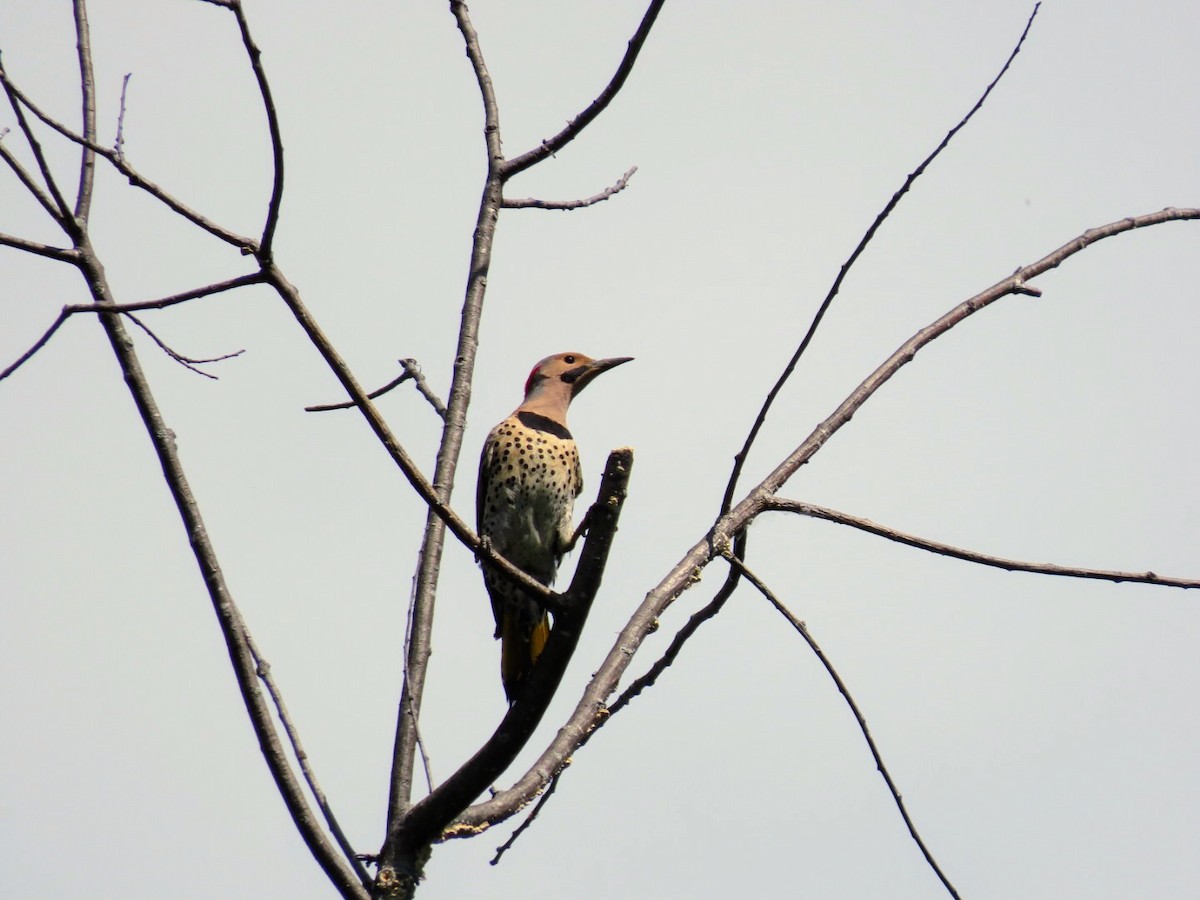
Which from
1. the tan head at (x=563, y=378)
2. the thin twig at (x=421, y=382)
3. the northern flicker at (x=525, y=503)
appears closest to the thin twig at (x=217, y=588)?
the thin twig at (x=421, y=382)

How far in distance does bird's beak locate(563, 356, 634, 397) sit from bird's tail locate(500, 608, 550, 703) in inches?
46.0

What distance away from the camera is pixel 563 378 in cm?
568

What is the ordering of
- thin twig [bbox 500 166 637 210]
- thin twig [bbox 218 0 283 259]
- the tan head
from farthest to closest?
the tan head, thin twig [bbox 500 166 637 210], thin twig [bbox 218 0 283 259]

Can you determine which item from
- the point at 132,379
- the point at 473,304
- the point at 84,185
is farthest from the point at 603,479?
the point at 84,185

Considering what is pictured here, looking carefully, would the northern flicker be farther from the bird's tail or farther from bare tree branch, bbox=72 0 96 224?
bare tree branch, bbox=72 0 96 224

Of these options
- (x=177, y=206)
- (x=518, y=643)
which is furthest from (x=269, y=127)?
(x=518, y=643)

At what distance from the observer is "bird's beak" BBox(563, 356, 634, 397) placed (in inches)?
223

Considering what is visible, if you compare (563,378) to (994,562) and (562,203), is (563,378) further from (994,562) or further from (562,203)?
(994,562)

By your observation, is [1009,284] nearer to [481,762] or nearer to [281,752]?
[481,762]

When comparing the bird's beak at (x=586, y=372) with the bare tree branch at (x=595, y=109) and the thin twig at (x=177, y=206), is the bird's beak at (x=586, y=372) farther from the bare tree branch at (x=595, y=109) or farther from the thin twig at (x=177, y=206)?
the thin twig at (x=177, y=206)

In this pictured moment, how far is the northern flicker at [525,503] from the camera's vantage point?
497cm

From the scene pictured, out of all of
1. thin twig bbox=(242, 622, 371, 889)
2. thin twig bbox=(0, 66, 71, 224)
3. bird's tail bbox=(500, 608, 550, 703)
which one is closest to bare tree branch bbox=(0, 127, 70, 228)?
thin twig bbox=(0, 66, 71, 224)

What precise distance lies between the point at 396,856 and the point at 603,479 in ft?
2.78

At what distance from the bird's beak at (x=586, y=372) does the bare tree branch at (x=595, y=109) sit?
2191mm
